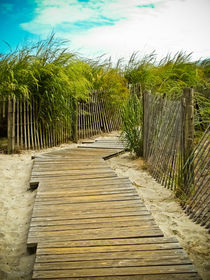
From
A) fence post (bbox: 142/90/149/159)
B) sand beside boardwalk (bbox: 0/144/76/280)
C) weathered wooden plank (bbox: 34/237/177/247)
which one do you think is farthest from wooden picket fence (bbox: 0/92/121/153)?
weathered wooden plank (bbox: 34/237/177/247)

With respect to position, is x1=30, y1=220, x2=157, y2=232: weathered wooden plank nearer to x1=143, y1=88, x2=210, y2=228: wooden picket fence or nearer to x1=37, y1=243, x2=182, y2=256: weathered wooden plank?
x1=37, y1=243, x2=182, y2=256: weathered wooden plank

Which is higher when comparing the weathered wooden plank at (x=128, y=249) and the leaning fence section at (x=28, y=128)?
the leaning fence section at (x=28, y=128)

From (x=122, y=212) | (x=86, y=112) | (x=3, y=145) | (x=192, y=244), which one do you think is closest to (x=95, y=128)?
(x=86, y=112)

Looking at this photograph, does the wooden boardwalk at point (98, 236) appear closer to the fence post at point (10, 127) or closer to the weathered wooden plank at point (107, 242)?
the weathered wooden plank at point (107, 242)

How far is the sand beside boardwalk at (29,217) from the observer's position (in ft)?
8.32

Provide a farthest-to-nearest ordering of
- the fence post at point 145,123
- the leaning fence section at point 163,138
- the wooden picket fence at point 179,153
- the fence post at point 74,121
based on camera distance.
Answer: the fence post at point 74,121 → the fence post at point 145,123 → the leaning fence section at point 163,138 → the wooden picket fence at point 179,153

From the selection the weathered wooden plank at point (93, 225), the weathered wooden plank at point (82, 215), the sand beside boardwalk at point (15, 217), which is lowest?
the sand beside boardwalk at point (15, 217)

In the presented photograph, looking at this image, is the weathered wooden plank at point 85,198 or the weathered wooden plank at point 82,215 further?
the weathered wooden plank at point 85,198

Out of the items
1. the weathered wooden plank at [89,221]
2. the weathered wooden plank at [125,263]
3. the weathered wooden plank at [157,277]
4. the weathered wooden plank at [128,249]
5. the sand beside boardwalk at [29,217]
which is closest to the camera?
the weathered wooden plank at [157,277]

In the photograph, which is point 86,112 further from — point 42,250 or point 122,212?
point 42,250

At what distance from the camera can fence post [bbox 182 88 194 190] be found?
12.0 feet

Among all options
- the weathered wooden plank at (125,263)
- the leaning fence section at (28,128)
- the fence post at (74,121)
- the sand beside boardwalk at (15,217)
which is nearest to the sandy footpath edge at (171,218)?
the weathered wooden plank at (125,263)

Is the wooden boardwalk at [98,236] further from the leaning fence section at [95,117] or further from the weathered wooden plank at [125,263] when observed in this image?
the leaning fence section at [95,117]

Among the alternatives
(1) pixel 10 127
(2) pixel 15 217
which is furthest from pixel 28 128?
(2) pixel 15 217
